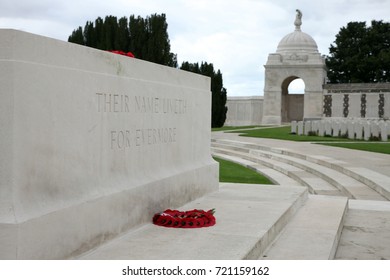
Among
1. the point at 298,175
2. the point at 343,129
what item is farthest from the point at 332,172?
the point at 343,129

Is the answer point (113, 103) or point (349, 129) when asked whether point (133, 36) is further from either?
point (113, 103)

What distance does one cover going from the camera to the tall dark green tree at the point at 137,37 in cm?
2444

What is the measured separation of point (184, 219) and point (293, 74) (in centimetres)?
3766

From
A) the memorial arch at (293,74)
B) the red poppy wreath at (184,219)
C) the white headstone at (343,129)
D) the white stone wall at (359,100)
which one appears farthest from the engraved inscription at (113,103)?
the white stone wall at (359,100)

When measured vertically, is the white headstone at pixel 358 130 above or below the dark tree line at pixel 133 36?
below

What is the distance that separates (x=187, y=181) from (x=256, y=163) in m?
7.20

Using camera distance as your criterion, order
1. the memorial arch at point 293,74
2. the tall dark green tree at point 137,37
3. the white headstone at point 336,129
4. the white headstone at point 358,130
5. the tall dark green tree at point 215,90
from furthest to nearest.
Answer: the memorial arch at point 293,74 < the tall dark green tree at point 215,90 < the tall dark green tree at point 137,37 < the white headstone at point 336,129 < the white headstone at point 358,130

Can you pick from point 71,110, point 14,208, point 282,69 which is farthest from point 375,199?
point 282,69

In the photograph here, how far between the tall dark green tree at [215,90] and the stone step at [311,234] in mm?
24925

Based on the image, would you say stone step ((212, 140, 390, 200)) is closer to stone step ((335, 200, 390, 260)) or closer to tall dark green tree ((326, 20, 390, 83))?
stone step ((335, 200, 390, 260))

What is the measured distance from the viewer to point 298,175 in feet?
33.2

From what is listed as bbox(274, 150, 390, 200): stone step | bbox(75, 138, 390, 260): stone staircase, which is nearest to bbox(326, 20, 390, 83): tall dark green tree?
bbox(274, 150, 390, 200): stone step

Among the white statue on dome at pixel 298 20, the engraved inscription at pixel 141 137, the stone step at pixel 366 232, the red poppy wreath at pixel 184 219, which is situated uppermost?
the white statue on dome at pixel 298 20

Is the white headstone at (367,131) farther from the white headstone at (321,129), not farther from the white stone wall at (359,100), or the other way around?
the white stone wall at (359,100)
